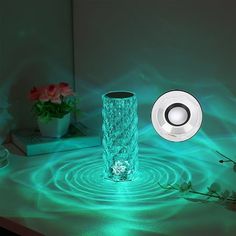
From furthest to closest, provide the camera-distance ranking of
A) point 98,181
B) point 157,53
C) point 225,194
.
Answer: point 157,53 < point 98,181 < point 225,194

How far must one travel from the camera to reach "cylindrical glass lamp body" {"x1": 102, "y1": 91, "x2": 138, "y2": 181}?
1.42 metres

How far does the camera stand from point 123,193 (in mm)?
1314

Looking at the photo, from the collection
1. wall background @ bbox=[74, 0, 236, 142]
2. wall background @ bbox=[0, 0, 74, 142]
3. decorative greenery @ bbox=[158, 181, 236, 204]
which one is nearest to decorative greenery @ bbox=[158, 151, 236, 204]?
decorative greenery @ bbox=[158, 181, 236, 204]

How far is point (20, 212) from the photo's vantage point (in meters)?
1.20

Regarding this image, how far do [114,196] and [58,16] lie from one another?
64 cm

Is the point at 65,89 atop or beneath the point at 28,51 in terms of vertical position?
beneath

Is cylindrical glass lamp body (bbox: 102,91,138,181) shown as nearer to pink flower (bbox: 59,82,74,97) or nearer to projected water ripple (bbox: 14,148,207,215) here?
projected water ripple (bbox: 14,148,207,215)

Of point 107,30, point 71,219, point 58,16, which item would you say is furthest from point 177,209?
point 58,16

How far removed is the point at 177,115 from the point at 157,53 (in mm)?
217

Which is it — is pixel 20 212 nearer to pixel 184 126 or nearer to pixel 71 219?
pixel 71 219

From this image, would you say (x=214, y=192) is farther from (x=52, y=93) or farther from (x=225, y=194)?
(x=52, y=93)

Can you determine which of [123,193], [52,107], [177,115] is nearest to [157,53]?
[177,115]

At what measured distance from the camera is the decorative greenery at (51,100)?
1585 millimetres

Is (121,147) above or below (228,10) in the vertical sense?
below
